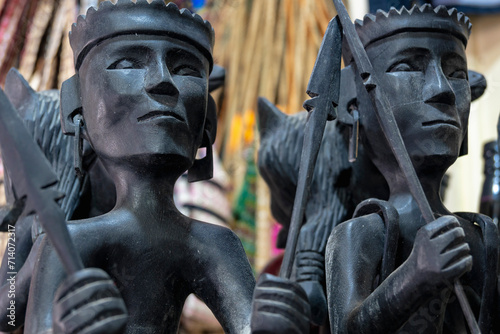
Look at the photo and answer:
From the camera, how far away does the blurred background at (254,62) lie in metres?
2.80

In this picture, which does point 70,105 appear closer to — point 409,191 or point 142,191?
point 142,191

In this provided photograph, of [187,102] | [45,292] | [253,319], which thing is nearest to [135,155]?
[187,102]

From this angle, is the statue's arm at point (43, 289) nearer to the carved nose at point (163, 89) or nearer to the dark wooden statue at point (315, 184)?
the carved nose at point (163, 89)

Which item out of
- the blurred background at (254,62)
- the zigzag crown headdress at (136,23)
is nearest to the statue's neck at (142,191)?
the zigzag crown headdress at (136,23)

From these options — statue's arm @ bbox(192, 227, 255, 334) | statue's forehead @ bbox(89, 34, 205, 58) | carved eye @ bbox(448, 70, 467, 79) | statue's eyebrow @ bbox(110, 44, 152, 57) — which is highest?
statue's forehead @ bbox(89, 34, 205, 58)

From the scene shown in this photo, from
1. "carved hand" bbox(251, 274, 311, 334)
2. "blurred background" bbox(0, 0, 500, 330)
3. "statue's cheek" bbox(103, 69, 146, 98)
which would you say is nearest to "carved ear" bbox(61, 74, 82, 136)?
"statue's cheek" bbox(103, 69, 146, 98)

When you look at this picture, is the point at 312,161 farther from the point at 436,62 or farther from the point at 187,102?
the point at 436,62

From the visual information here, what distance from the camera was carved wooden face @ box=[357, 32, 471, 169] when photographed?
1585mm

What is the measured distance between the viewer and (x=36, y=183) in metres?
1.21

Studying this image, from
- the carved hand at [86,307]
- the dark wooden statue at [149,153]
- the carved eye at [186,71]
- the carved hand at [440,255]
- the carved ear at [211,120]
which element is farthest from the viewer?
the carved ear at [211,120]

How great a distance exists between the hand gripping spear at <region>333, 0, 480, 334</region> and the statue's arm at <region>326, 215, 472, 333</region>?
0.20 feet

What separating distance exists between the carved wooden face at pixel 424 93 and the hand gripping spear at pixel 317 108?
138mm

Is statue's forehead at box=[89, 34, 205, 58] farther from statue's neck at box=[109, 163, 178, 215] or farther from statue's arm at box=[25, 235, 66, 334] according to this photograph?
statue's arm at box=[25, 235, 66, 334]

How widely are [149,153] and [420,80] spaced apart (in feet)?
1.64
